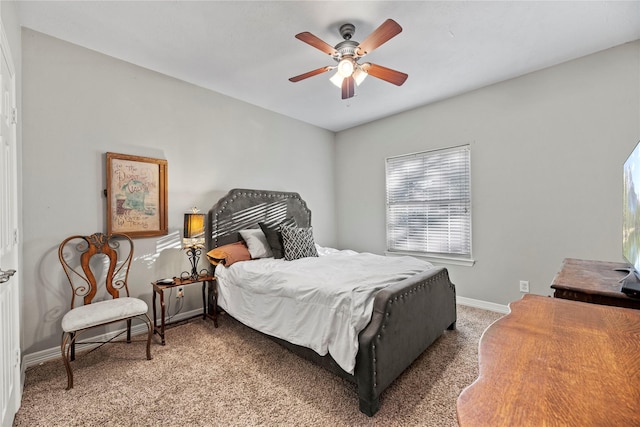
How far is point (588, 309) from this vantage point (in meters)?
1.12

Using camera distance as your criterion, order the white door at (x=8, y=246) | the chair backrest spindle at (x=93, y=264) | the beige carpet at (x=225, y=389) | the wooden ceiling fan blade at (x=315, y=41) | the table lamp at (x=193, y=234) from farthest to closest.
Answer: the table lamp at (x=193, y=234) < the chair backrest spindle at (x=93, y=264) < the wooden ceiling fan blade at (x=315, y=41) < the beige carpet at (x=225, y=389) < the white door at (x=8, y=246)

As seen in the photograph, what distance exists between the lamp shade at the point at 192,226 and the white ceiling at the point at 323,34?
1586mm

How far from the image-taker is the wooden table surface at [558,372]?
0.55 meters

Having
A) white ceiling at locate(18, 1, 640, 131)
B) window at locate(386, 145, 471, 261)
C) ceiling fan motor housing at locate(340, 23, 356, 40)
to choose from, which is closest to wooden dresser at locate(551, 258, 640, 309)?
window at locate(386, 145, 471, 261)

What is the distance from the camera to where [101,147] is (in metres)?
2.68

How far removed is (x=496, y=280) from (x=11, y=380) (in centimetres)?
434

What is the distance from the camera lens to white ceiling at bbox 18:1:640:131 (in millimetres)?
2117

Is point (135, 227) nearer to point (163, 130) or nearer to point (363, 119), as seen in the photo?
point (163, 130)

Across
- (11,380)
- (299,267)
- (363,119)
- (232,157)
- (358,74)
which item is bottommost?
(11,380)

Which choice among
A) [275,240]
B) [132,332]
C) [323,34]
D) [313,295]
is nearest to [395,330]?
[313,295]

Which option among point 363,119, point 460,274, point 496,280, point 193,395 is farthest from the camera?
point 363,119

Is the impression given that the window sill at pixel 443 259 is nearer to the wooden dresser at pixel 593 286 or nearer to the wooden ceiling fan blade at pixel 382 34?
the wooden dresser at pixel 593 286

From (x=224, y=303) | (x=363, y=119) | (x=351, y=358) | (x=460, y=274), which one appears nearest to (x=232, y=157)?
(x=224, y=303)

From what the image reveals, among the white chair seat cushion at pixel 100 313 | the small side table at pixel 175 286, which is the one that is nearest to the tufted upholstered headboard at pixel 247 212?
the small side table at pixel 175 286
